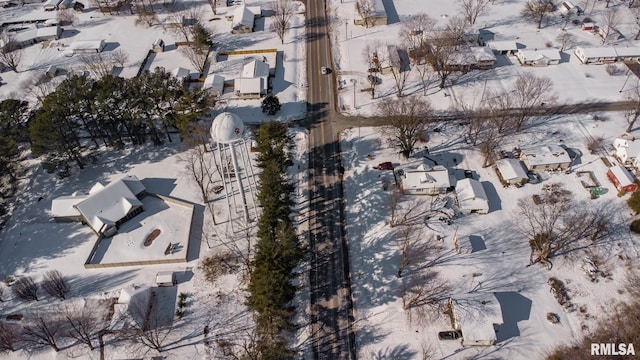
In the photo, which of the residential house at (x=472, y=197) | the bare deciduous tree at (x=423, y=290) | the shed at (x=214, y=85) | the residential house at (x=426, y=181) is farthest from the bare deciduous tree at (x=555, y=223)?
the shed at (x=214, y=85)

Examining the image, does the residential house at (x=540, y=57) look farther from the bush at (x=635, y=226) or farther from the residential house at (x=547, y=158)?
the bush at (x=635, y=226)

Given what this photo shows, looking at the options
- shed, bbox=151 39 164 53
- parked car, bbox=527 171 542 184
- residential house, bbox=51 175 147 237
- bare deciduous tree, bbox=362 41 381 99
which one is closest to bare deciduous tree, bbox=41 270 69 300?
residential house, bbox=51 175 147 237

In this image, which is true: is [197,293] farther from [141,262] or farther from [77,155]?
[77,155]

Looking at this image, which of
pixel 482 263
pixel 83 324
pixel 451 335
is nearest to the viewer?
pixel 451 335

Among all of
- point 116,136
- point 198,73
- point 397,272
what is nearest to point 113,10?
point 198,73

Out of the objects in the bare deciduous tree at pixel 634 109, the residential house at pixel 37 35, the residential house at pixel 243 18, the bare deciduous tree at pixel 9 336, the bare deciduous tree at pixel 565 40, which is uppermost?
the residential house at pixel 37 35

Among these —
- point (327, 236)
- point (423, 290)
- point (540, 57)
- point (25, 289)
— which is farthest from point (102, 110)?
point (540, 57)

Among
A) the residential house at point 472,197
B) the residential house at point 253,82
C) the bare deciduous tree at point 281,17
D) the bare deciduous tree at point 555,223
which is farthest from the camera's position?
the bare deciduous tree at point 281,17

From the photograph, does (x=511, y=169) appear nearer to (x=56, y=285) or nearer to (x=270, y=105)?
(x=270, y=105)

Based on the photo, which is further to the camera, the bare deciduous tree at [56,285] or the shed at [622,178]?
the shed at [622,178]
